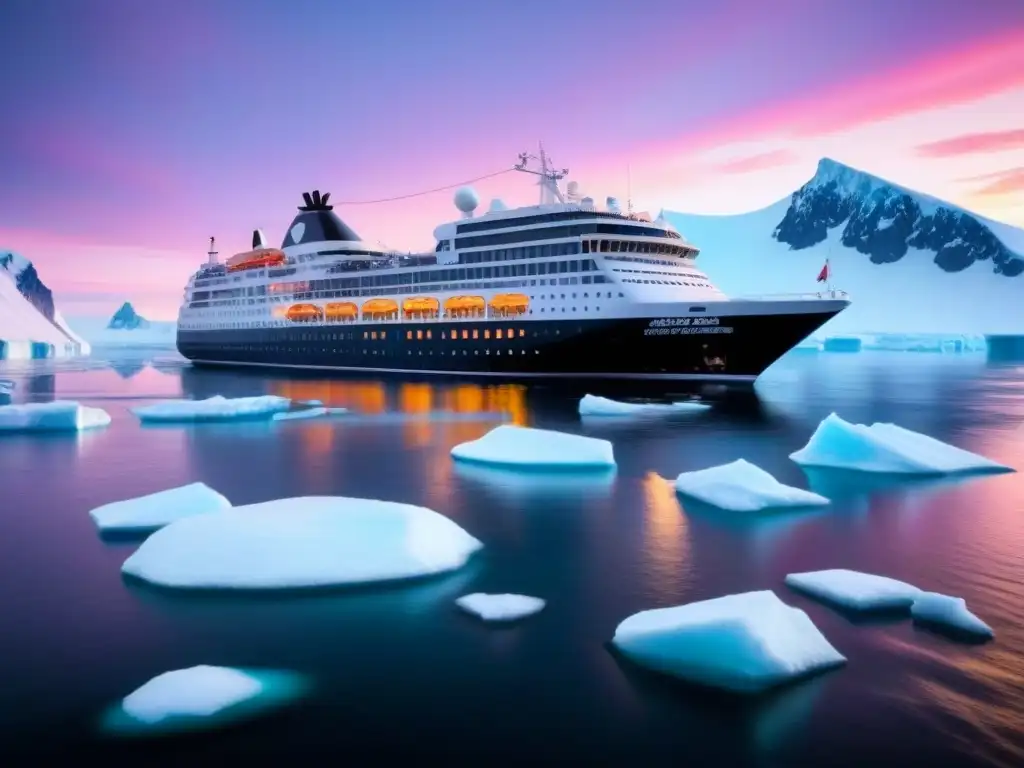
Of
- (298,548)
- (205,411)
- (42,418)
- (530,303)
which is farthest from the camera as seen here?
(530,303)

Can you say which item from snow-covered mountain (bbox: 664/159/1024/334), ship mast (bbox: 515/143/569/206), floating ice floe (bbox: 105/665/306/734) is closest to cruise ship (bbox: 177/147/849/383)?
ship mast (bbox: 515/143/569/206)

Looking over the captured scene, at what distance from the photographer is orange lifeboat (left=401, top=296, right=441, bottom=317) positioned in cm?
5025

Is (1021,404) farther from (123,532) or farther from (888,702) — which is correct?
(123,532)

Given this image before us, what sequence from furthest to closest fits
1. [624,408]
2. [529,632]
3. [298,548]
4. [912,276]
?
[912,276]
[624,408]
[298,548]
[529,632]

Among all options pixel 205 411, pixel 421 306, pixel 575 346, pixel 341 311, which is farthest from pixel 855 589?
pixel 341 311

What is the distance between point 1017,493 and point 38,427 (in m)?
29.4

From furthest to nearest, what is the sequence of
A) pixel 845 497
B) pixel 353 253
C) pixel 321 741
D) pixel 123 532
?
pixel 353 253, pixel 845 497, pixel 123 532, pixel 321 741

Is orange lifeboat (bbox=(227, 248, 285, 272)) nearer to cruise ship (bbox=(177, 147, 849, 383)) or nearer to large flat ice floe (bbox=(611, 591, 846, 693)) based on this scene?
cruise ship (bbox=(177, 147, 849, 383))

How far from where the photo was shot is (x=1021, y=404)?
37531 mm

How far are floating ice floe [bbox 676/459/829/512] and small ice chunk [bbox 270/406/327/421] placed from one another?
741 inches

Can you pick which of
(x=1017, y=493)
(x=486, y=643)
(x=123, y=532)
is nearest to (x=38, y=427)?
(x=123, y=532)

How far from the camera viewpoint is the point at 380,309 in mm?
54156

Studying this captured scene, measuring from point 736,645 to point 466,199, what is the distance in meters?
46.9

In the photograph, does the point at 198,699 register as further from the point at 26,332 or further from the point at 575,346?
the point at 26,332
